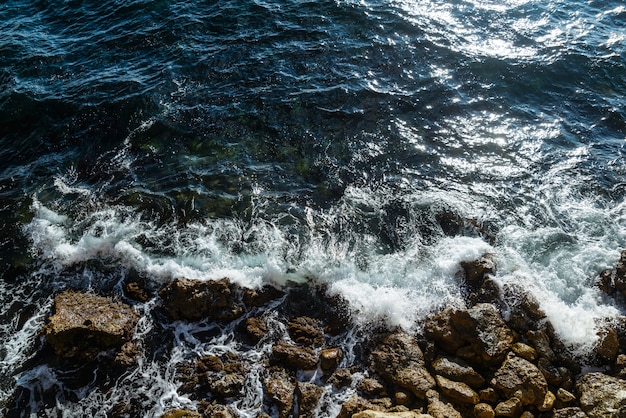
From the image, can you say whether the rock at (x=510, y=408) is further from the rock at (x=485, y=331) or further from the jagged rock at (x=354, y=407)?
the jagged rock at (x=354, y=407)

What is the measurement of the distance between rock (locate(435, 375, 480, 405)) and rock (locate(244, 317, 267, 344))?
4.36m

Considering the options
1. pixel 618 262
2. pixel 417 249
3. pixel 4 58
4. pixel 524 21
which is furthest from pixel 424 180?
pixel 4 58

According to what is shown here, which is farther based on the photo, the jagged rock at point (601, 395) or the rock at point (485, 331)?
the rock at point (485, 331)

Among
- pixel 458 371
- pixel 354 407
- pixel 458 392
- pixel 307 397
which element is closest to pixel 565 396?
pixel 458 371

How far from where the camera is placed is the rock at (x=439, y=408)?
29.2 ft

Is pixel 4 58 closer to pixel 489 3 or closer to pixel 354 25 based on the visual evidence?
pixel 354 25

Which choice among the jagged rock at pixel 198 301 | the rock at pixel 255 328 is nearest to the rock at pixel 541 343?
the rock at pixel 255 328

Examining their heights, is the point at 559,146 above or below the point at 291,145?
above

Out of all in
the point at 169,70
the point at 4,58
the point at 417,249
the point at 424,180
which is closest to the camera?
the point at 417,249

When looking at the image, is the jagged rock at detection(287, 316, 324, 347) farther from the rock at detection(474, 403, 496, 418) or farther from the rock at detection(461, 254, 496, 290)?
the rock at detection(461, 254, 496, 290)

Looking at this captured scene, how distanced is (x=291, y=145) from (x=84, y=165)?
24.3ft

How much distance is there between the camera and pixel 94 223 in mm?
13195

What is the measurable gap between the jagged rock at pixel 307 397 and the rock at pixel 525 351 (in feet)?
15.2

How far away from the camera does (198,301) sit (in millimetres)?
11086
